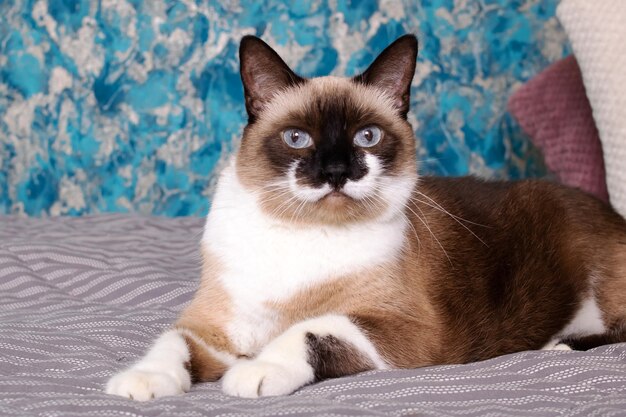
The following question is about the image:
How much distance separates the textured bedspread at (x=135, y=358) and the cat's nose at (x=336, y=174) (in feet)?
1.19

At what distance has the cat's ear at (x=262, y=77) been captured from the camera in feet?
5.90

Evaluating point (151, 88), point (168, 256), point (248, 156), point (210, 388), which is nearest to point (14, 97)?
point (151, 88)

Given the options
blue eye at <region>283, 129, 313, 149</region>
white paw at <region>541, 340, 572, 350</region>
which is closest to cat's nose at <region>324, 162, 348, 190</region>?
blue eye at <region>283, 129, 313, 149</region>

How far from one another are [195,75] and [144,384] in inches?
96.4

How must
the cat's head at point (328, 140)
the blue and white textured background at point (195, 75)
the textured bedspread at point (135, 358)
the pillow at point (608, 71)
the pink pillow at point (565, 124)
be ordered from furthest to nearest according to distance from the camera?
1. the blue and white textured background at point (195, 75)
2. the pink pillow at point (565, 124)
3. the pillow at point (608, 71)
4. the cat's head at point (328, 140)
5. the textured bedspread at point (135, 358)

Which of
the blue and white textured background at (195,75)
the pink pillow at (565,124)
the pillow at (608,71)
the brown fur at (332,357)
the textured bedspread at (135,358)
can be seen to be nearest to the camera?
the textured bedspread at (135,358)

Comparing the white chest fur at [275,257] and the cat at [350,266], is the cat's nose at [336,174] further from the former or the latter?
the white chest fur at [275,257]

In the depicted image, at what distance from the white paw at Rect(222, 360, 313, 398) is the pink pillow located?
159 centimetres

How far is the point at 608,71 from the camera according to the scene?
2.46 metres

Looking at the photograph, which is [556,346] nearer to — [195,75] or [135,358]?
[135,358]

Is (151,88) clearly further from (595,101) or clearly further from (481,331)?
(481,331)

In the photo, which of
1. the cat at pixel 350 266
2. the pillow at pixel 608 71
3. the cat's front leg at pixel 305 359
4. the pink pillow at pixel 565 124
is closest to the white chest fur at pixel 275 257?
the cat at pixel 350 266

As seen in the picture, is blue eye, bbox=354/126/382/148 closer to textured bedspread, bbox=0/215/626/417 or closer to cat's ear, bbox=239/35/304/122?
cat's ear, bbox=239/35/304/122

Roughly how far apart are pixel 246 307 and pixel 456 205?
2.04ft
